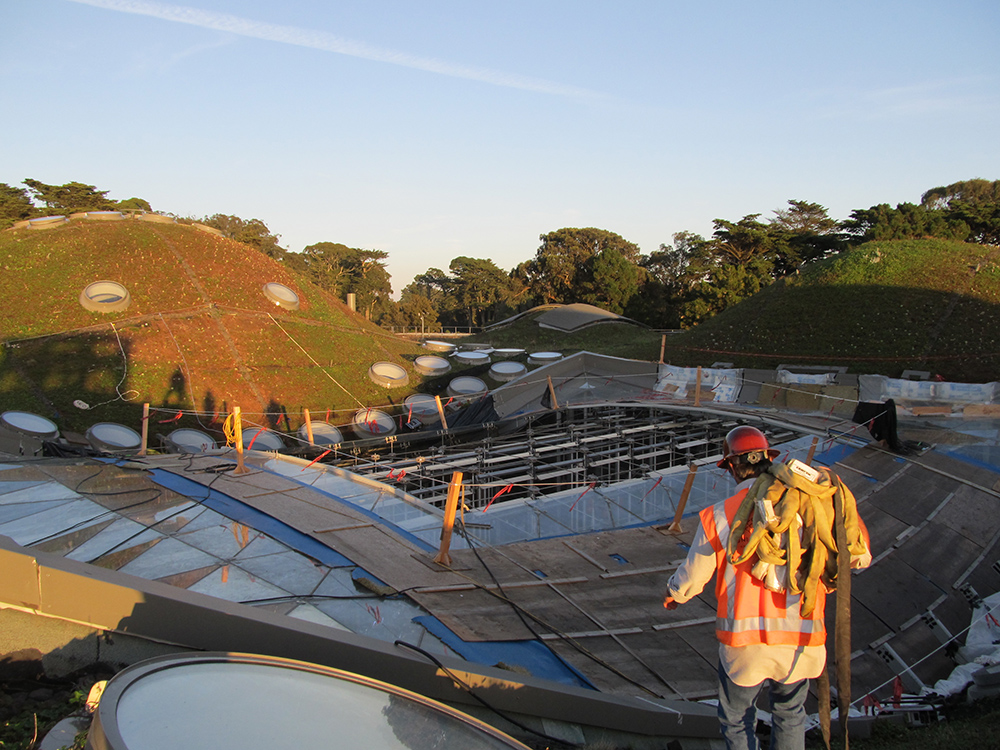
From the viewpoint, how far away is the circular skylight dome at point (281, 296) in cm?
2786

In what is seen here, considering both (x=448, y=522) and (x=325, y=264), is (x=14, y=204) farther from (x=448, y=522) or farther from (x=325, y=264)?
(x=448, y=522)

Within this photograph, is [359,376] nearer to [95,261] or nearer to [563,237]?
[95,261]

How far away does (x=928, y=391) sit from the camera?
1483 cm

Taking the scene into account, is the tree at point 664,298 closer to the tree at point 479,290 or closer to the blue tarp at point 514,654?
the tree at point 479,290

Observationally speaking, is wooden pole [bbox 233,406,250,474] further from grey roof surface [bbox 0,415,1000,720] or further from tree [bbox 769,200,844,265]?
tree [bbox 769,200,844,265]

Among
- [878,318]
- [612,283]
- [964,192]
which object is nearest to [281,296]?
[878,318]

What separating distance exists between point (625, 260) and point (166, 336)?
39.7m

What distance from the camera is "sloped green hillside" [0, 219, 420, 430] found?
20.9m

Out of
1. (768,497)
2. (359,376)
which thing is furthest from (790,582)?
(359,376)

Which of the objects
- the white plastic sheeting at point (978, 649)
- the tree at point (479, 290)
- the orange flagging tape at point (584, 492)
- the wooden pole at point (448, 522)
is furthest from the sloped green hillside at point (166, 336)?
the tree at point (479, 290)

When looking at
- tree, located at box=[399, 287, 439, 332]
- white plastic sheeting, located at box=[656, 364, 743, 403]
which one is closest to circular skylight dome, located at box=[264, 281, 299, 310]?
white plastic sheeting, located at box=[656, 364, 743, 403]

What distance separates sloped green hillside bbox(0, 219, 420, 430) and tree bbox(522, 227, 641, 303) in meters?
30.6

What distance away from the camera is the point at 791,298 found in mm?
30047

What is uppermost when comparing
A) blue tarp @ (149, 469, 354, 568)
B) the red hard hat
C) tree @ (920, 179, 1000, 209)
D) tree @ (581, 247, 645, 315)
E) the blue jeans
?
tree @ (920, 179, 1000, 209)
